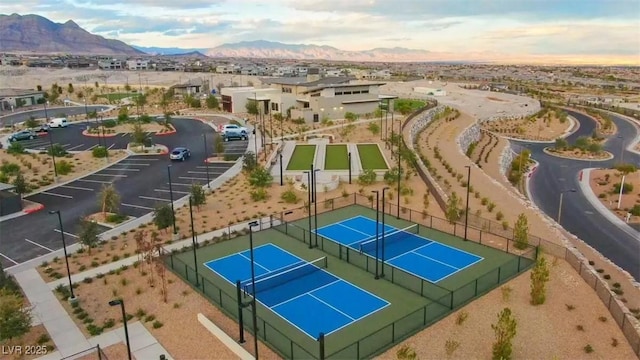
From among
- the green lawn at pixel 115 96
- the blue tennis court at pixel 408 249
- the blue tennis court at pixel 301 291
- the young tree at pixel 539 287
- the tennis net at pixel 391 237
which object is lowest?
the blue tennis court at pixel 301 291

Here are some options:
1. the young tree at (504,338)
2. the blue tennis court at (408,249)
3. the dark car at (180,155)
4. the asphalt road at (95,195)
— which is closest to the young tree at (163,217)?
the asphalt road at (95,195)

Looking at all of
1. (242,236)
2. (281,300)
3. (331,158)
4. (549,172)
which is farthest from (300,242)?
(549,172)

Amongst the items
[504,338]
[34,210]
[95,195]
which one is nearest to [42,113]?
[95,195]

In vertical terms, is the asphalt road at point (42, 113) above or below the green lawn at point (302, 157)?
above

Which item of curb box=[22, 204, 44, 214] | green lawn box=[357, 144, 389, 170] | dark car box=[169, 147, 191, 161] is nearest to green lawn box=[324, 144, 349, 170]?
green lawn box=[357, 144, 389, 170]

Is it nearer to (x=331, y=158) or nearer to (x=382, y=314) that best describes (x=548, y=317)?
(x=382, y=314)

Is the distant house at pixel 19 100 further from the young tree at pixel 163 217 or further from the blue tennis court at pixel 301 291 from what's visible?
the blue tennis court at pixel 301 291

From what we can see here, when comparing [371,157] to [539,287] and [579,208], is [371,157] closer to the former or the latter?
[579,208]
